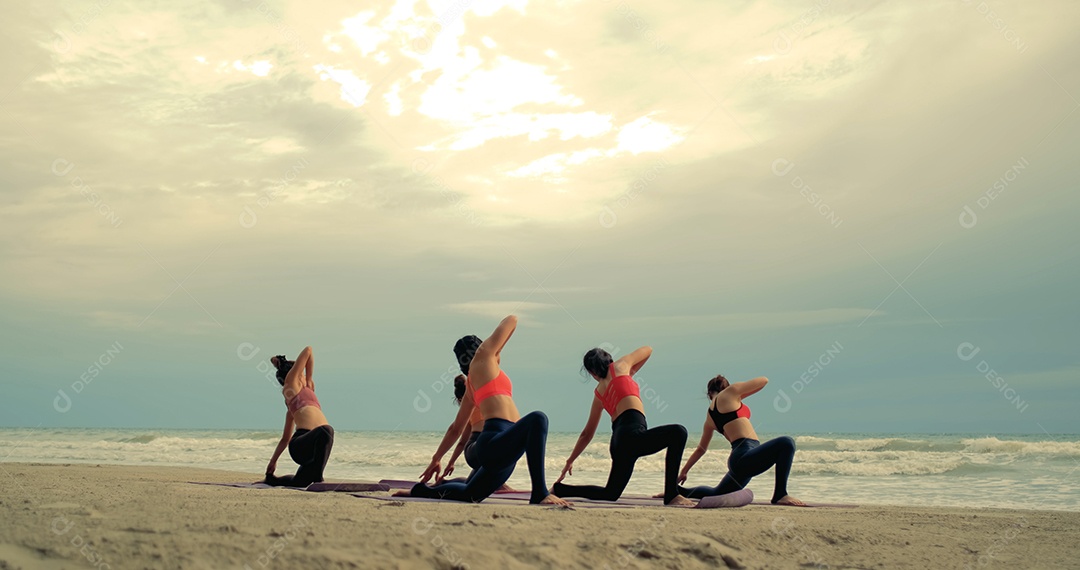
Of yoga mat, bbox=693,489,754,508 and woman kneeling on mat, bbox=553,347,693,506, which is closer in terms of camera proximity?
woman kneeling on mat, bbox=553,347,693,506

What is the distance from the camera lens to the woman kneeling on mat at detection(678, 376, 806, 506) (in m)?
8.68

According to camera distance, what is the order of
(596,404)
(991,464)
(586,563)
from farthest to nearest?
1. (991,464)
2. (596,404)
3. (586,563)

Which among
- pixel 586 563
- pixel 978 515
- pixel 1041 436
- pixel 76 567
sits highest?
pixel 1041 436

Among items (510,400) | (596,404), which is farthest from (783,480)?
(510,400)

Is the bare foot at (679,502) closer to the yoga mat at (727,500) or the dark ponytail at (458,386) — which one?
the yoga mat at (727,500)

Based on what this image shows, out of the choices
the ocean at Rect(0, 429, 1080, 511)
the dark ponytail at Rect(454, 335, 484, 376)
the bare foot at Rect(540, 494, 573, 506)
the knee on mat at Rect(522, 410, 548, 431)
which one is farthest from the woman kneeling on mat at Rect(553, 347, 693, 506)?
the ocean at Rect(0, 429, 1080, 511)

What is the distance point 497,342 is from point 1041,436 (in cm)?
6264

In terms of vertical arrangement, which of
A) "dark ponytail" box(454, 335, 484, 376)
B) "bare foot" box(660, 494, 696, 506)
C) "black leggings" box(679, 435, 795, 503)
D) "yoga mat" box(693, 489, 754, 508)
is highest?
"dark ponytail" box(454, 335, 484, 376)

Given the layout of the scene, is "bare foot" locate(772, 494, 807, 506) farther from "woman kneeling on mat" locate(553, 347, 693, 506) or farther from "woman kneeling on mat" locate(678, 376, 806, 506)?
"woman kneeling on mat" locate(553, 347, 693, 506)

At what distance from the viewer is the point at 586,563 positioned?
447 cm

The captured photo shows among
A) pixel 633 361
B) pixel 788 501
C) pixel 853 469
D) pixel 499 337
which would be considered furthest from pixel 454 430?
pixel 853 469

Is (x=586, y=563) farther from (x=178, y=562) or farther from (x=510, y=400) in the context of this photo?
(x=510, y=400)

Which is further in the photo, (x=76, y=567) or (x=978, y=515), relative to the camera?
(x=978, y=515)

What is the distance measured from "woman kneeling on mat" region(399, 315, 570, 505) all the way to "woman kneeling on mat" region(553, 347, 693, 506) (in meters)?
1.21
